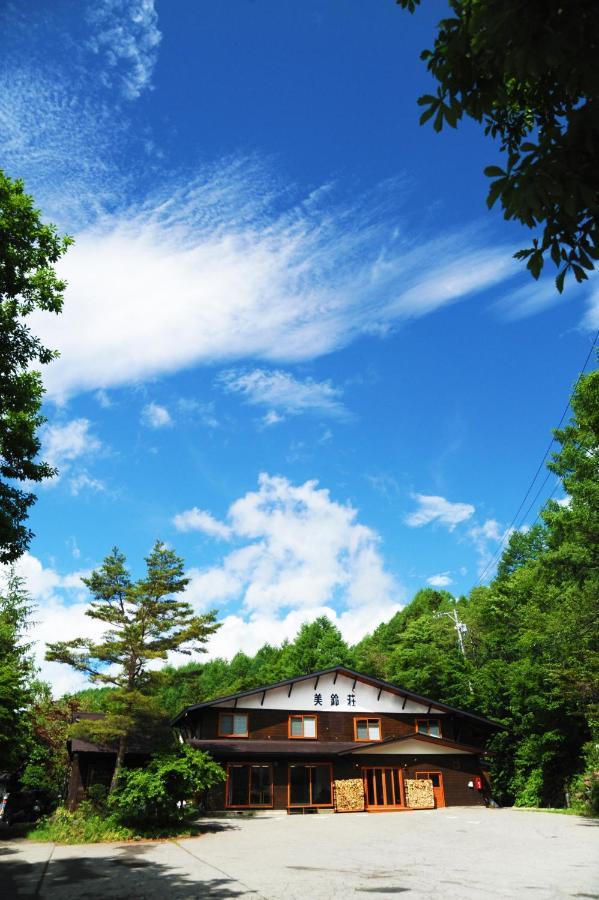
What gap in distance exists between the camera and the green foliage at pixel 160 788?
2017cm

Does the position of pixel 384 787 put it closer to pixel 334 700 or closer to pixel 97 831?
pixel 334 700

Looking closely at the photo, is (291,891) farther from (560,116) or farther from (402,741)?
(402,741)

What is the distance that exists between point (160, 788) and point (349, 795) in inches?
A: 526

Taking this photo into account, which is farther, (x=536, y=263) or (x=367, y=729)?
(x=367, y=729)

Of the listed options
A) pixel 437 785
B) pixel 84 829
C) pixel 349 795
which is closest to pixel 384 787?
pixel 349 795

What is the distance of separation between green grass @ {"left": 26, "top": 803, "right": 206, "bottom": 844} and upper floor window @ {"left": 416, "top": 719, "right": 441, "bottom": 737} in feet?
53.3

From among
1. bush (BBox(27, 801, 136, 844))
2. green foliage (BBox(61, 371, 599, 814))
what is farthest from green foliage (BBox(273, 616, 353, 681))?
bush (BBox(27, 801, 136, 844))

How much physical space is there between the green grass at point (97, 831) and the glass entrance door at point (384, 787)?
11857 millimetres

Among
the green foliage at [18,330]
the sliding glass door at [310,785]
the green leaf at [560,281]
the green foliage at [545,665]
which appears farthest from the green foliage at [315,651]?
the green leaf at [560,281]

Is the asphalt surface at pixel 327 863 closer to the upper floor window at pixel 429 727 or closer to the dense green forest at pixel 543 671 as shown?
the dense green forest at pixel 543 671

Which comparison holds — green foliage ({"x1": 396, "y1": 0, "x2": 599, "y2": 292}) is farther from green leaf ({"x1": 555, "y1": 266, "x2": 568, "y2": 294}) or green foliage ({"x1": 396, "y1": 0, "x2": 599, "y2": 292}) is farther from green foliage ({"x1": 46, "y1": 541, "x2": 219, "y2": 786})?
green foliage ({"x1": 46, "y1": 541, "x2": 219, "y2": 786})

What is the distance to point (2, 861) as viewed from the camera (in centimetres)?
1568

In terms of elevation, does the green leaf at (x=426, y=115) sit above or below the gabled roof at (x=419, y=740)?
above

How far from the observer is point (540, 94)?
4.88 m
